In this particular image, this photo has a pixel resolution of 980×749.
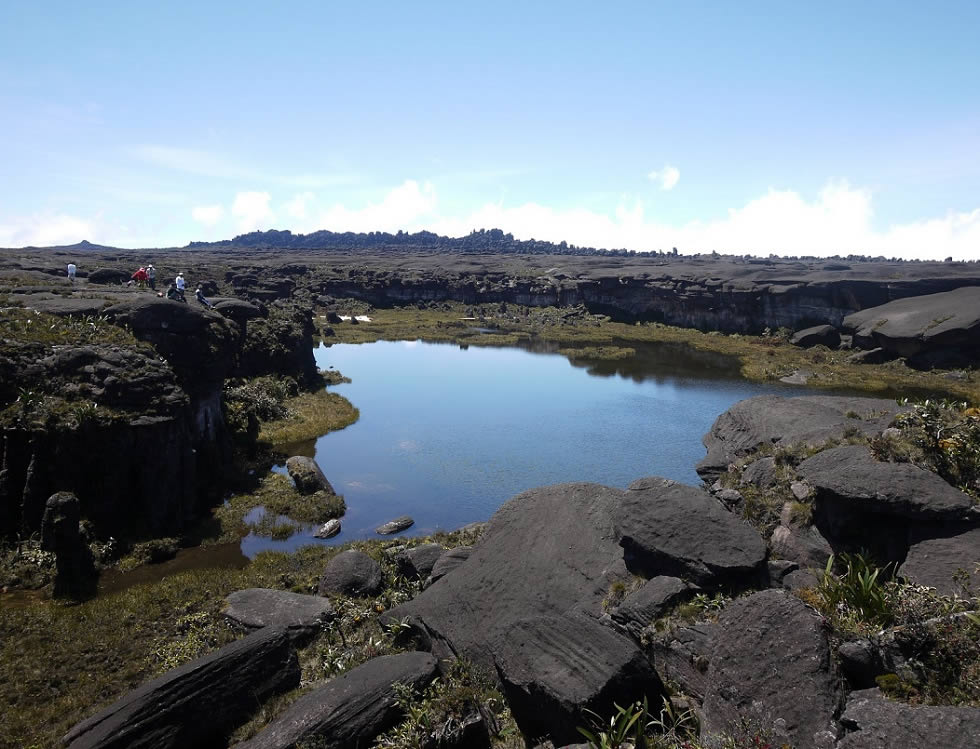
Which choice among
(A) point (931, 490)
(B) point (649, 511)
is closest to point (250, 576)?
(B) point (649, 511)

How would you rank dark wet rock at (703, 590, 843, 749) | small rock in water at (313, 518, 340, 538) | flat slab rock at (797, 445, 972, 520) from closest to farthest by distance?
dark wet rock at (703, 590, 843, 749), flat slab rock at (797, 445, 972, 520), small rock in water at (313, 518, 340, 538)

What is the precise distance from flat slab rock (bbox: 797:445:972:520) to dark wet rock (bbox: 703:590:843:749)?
5135 mm

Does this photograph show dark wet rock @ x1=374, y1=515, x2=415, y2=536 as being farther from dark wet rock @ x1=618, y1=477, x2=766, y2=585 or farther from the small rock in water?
dark wet rock @ x1=618, y1=477, x2=766, y2=585

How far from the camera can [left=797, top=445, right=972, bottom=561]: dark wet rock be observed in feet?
45.8

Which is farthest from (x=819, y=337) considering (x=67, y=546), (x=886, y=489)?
(x=67, y=546)

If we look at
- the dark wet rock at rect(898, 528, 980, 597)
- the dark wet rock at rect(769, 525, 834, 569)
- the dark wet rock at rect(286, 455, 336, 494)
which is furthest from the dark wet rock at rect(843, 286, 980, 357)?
the dark wet rock at rect(286, 455, 336, 494)

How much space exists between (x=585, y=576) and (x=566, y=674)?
5.70 m

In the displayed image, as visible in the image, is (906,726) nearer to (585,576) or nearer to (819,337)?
(585,576)

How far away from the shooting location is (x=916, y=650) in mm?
9750

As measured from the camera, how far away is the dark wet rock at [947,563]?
38.5ft

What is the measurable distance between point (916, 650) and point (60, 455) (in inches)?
1107

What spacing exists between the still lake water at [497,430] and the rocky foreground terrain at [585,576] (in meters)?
6.77

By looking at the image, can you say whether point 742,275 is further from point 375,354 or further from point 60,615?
point 60,615

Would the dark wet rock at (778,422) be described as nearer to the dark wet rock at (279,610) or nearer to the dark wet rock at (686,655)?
the dark wet rock at (686,655)
